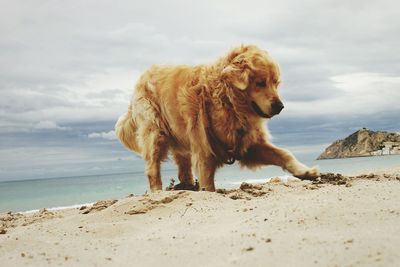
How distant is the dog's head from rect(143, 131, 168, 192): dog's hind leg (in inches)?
53.5

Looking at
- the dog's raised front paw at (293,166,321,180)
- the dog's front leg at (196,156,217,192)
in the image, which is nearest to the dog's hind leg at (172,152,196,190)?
the dog's front leg at (196,156,217,192)

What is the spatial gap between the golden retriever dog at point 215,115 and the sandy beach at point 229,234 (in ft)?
3.73

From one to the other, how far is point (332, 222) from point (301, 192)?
1.67 m

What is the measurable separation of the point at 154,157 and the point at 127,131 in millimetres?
934

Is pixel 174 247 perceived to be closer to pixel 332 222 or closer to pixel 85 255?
pixel 85 255

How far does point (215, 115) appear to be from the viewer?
17.2 ft

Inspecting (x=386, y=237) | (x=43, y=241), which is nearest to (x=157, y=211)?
(x=43, y=241)

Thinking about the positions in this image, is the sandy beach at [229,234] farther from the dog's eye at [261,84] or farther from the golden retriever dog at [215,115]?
the dog's eye at [261,84]

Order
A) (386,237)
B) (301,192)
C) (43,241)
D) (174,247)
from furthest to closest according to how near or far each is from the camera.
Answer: (301,192) < (43,241) < (174,247) < (386,237)

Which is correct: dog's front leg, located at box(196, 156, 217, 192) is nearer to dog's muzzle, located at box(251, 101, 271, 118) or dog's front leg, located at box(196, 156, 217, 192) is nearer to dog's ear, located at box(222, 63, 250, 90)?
dog's muzzle, located at box(251, 101, 271, 118)

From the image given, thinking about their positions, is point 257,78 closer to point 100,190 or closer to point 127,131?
point 127,131

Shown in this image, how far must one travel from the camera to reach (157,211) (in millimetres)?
4070

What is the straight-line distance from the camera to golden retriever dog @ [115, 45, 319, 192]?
4.99 m

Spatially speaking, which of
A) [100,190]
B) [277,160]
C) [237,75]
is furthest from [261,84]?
[100,190]
